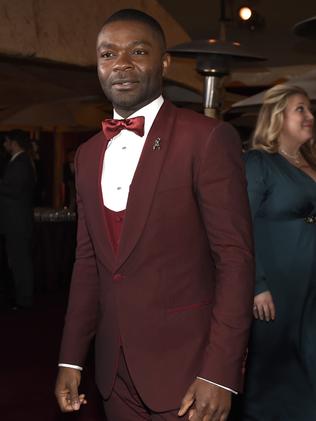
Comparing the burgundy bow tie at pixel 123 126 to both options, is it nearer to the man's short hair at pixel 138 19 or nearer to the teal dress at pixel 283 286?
the man's short hair at pixel 138 19

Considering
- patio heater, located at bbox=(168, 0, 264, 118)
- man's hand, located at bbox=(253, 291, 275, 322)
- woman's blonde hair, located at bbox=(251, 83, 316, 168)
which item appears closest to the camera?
man's hand, located at bbox=(253, 291, 275, 322)

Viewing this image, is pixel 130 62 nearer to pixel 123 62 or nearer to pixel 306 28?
pixel 123 62

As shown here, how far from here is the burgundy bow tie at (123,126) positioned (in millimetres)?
1698

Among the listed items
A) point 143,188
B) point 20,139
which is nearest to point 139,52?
point 143,188

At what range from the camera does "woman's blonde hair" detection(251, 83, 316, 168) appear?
10.1 feet

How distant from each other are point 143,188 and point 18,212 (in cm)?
458

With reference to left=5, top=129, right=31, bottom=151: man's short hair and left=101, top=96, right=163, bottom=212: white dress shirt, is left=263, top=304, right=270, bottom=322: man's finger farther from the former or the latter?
left=5, top=129, right=31, bottom=151: man's short hair

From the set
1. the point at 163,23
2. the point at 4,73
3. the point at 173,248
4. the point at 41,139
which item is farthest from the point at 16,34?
the point at 41,139

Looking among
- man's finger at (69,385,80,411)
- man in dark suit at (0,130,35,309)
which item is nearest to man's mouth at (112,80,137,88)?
man's finger at (69,385,80,411)

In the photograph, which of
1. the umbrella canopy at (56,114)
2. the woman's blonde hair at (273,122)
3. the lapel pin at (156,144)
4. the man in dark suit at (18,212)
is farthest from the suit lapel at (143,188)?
the umbrella canopy at (56,114)

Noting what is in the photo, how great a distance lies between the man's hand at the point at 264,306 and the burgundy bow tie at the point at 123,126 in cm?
132

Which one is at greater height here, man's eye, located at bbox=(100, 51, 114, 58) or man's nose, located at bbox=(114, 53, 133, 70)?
man's eye, located at bbox=(100, 51, 114, 58)

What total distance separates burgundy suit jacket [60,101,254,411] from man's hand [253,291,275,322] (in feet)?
4.12

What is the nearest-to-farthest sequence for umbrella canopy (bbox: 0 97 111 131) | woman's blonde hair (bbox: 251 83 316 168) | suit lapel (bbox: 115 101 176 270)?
suit lapel (bbox: 115 101 176 270) → woman's blonde hair (bbox: 251 83 316 168) → umbrella canopy (bbox: 0 97 111 131)
